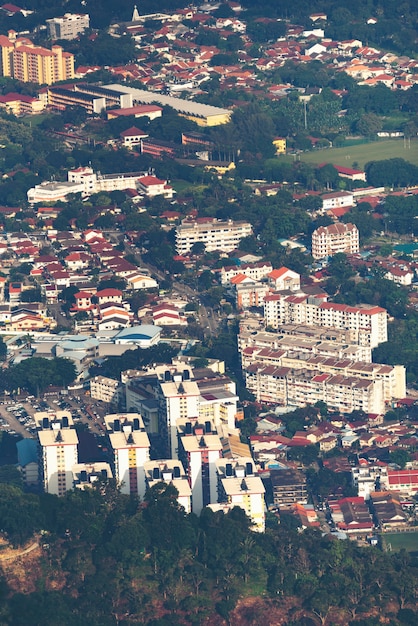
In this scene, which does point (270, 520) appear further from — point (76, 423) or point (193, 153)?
point (193, 153)

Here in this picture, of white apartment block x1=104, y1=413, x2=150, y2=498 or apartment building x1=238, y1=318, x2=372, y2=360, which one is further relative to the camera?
apartment building x1=238, y1=318, x2=372, y2=360

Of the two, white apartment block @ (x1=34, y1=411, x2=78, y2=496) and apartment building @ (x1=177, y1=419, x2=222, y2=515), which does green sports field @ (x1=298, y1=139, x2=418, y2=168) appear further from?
white apartment block @ (x1=34, y1=411, x2=78, y2=496)

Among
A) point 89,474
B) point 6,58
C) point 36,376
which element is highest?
point 89,474

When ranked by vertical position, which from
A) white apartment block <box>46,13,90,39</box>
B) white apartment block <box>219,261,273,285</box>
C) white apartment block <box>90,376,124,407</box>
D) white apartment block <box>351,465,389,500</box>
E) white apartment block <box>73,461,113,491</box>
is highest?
white apartment block <box>73,461,113,491</box>

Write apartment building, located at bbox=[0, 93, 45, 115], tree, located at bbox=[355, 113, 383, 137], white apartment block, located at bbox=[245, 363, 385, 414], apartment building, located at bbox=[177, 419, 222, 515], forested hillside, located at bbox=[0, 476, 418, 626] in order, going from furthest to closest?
apartment building, located at bbox=[0, 93, 45, 115] < tree, located at bbox=[355, 113, 383, 137] < white apartment block, located at bbox=[245, 363, 385, 414] < apartment building, located at bbox=[177, 419, 222, 515] < forested hillside, located at bbox=[0, 476, 418, 626]

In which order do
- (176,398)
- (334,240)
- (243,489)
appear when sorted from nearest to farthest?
1. (243,489)
2. (176,398)
3. (334,240)

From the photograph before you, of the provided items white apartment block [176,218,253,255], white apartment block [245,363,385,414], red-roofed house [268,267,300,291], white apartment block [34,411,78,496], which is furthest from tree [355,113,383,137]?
white apartment block [34,411,78,496]

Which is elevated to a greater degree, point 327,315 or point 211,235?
point 327,315

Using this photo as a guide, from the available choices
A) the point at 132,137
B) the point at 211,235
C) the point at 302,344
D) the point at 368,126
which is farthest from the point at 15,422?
the point at 368,126

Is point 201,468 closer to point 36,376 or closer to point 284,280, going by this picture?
point 36,376
